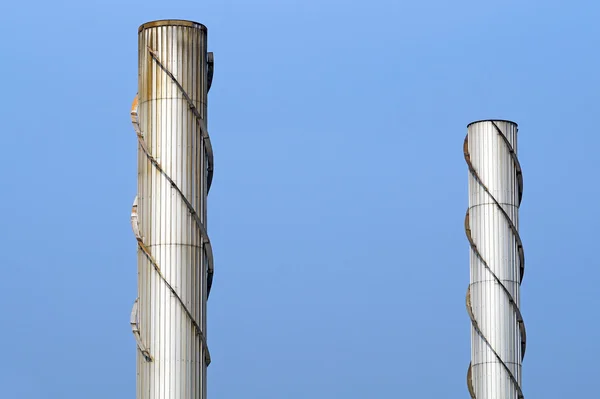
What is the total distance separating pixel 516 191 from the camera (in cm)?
9250

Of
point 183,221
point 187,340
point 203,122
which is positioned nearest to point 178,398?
point 187,340

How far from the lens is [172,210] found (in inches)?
2803

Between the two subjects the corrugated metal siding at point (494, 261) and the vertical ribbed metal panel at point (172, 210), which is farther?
the corrugated metal siding at point (494, 261)

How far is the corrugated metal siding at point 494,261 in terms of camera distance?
3573 inches

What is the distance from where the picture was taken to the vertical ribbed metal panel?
230ft

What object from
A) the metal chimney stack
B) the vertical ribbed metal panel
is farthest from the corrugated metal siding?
the vertical ribbed metal panel

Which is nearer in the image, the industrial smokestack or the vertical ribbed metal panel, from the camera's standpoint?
the vertical ribbed metal panel

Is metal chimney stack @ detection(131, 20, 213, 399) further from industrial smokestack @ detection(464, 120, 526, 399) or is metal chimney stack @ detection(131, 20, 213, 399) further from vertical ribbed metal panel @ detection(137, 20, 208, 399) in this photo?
industrial smokestack @ detection(464, 120, 526, 399)

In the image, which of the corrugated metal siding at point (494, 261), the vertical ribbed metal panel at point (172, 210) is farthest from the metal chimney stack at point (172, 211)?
the corrugated metal siding at point (494, 261)

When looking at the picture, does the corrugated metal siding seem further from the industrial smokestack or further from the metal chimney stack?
the metal chimney stack

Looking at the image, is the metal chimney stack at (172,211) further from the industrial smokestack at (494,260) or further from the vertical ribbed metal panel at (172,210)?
the industrial smokestack at (494,260)

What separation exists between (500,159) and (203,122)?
2494 cm

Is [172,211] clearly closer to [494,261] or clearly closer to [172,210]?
[172,210]

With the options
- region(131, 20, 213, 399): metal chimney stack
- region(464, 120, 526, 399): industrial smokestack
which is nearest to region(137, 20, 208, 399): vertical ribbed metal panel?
region(131, 20, 213, 399): metal chimney stack
